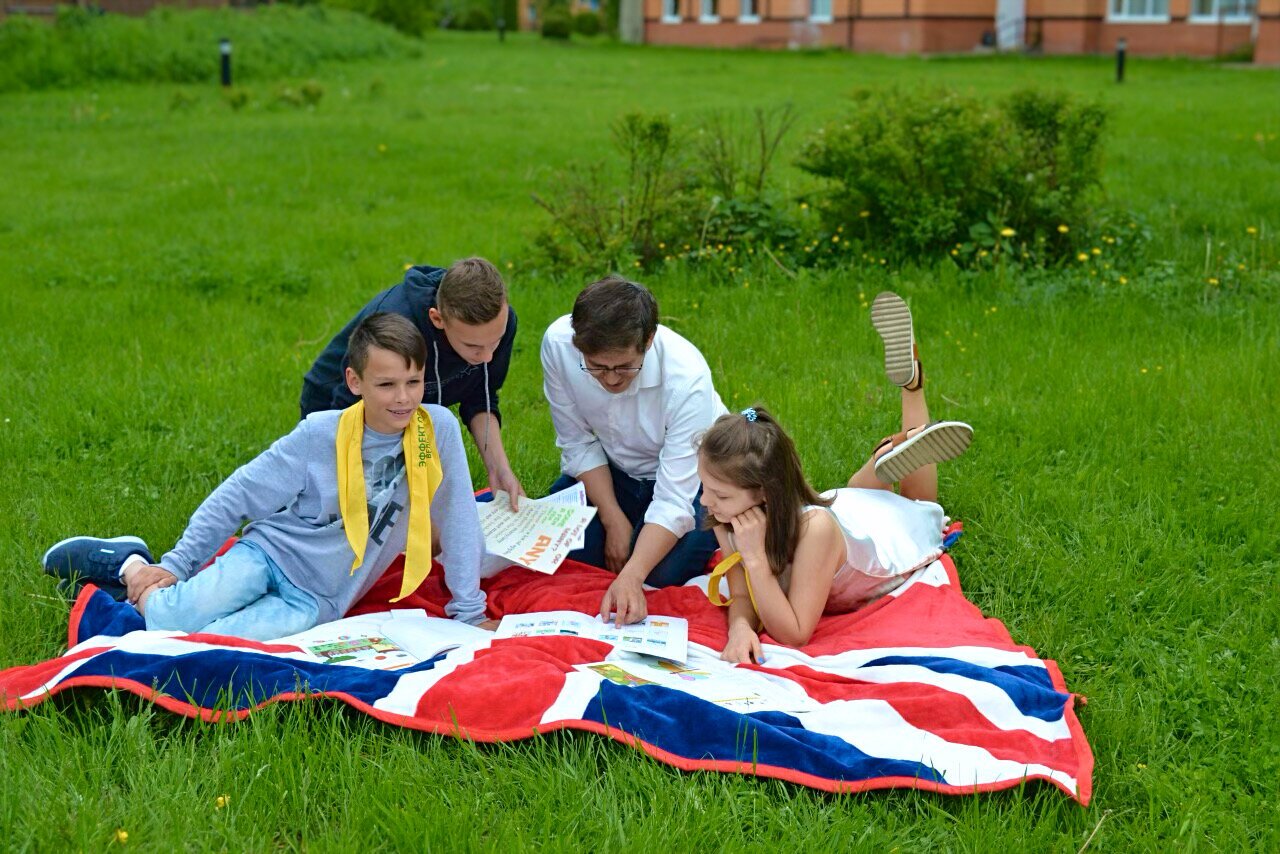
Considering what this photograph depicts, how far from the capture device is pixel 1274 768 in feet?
11.3

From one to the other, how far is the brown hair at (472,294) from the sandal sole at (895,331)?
155 cm

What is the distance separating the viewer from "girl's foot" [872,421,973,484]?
14.7 ft

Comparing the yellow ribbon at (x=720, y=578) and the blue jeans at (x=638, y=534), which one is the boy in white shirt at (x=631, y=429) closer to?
the blue jeans at (x=638, y=534)

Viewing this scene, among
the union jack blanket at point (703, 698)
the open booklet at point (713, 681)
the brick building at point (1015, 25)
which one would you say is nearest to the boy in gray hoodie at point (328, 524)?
Answer: the union jack blanket at point (703, 698)

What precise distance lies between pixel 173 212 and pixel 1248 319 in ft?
27.7

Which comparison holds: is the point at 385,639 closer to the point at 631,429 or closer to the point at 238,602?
the point at 238,602

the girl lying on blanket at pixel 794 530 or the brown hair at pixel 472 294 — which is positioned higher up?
the brown hair at pixel 472 294

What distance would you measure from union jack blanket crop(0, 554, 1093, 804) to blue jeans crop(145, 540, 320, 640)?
0.14 metres

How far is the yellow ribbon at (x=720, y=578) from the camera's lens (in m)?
4.17

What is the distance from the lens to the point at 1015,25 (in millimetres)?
34188

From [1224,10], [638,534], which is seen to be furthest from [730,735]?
[1224,10]

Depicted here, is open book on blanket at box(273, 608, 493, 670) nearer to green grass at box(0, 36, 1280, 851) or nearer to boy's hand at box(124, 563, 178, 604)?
green grass at box(0, 36, 1280, 851)

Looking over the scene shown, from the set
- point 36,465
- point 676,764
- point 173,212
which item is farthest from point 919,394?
point 173,212

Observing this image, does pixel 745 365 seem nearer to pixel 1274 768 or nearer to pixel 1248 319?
pixel 1248 319
